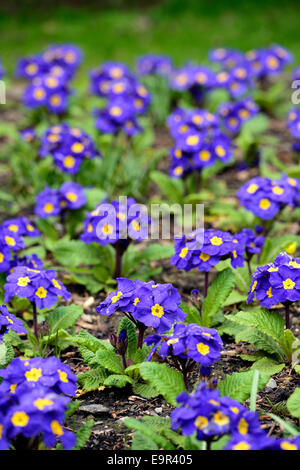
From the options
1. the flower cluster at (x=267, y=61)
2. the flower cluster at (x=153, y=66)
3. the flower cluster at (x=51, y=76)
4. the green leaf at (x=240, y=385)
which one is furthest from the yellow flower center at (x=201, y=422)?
the flower cluster at (x=153, y=66)

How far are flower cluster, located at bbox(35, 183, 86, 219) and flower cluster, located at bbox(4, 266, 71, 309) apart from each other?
109cm

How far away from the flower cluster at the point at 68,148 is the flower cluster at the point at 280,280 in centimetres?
220

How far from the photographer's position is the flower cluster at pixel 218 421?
7.23 feet

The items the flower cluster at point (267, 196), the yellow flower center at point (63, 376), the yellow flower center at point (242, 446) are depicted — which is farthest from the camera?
the flower cluster at point (267, 196)

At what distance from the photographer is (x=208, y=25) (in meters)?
10.1

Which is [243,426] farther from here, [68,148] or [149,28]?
[149,28]

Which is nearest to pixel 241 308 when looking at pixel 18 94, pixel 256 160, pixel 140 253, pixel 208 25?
pixel 140 253

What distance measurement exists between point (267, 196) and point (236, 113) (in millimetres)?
2132

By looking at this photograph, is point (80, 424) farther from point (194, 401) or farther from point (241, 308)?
point (241, 308)

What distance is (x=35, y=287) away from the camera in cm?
310

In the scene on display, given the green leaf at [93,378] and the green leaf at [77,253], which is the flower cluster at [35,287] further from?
the green leaf at [77,253]

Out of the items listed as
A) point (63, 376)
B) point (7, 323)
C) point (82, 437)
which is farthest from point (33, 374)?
point (7, 323)

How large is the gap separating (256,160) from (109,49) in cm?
443

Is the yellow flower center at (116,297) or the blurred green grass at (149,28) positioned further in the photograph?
the blurred green grass at (149,28)
